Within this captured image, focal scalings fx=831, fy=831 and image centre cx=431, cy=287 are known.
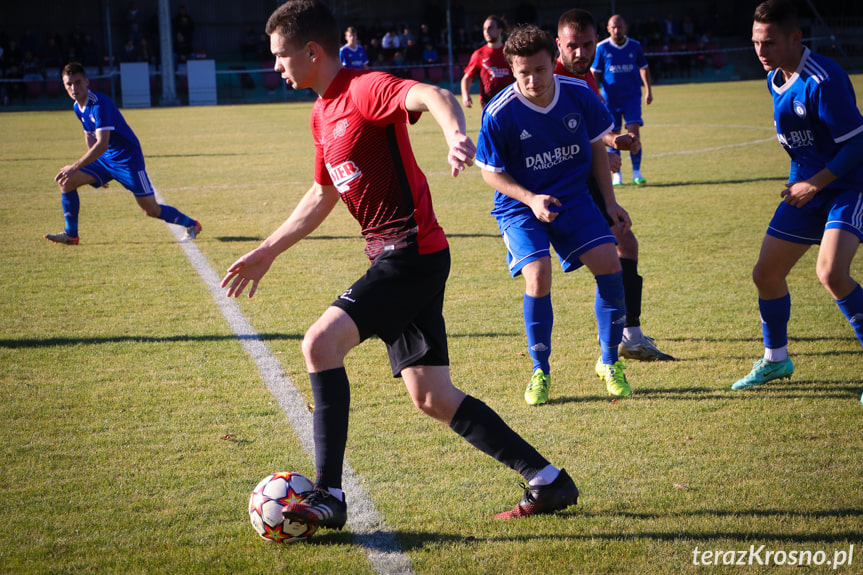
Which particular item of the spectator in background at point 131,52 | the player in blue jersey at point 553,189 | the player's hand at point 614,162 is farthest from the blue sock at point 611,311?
the spectator in background at point 131,52

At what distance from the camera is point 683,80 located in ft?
112

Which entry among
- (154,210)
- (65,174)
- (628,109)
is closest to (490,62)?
(628,109)

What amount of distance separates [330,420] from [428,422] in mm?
1247

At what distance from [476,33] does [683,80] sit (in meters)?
9.34

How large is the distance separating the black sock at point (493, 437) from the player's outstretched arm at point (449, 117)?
0.95m

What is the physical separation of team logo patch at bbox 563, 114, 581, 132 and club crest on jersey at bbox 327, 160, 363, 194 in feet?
5.54

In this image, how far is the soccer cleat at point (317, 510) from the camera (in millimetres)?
2928

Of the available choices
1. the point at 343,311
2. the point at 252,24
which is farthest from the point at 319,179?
the point at 252,24

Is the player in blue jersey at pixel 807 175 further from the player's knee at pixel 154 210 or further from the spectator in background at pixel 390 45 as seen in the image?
the spectator in background at pixel 390 45

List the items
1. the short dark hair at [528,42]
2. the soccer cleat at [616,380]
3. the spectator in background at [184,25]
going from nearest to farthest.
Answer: the short dark hair at [528,42]
the soccer cleat at [616,380]
the spectator in background at [184,25]

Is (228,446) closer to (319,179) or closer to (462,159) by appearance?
(319,179)

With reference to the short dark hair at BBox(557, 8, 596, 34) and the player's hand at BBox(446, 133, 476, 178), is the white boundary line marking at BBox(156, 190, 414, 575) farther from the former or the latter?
the short dark hair at BBox(557, 8, 596, 34)

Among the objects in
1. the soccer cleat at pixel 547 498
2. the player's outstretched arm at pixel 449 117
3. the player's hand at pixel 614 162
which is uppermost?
the player's outstretched arm at pixel 449 117

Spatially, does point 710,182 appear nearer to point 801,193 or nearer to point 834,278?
point 834,278
